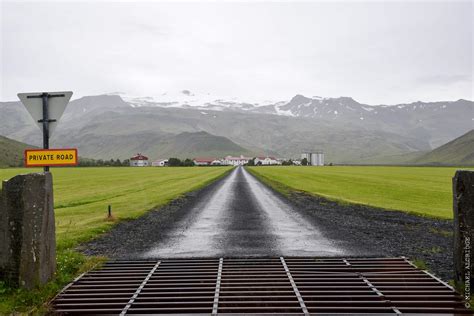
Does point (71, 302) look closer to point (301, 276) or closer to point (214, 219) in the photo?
point (301, 276)

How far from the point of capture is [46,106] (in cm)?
998

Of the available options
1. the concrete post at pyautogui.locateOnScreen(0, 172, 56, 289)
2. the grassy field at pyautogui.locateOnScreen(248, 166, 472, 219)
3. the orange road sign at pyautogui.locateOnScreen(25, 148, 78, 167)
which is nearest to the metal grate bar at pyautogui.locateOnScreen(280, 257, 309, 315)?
the concrete post at pyautogui.locateOnScreen(0, 172, 56, 289)

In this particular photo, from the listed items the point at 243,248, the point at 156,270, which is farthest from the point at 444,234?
the point at 156,270

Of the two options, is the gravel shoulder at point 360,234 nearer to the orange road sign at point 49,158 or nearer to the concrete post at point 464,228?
the concrete post at point 464,228

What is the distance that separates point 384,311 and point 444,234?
33.3 ft

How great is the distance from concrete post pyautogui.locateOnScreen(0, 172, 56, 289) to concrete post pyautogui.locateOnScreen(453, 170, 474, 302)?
326 inches

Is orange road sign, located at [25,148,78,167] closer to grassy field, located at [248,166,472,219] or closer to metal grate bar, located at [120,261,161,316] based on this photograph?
metal grate bar, located at [120,261,161,316]

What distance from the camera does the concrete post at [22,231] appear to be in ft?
27.1

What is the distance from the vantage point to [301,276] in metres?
9.32

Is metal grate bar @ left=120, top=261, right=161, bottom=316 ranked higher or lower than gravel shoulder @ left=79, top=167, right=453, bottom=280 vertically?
higher

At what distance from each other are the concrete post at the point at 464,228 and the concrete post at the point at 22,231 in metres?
8.29

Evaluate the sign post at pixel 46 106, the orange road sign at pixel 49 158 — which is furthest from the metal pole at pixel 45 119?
the orange road sign at pixel 49 158

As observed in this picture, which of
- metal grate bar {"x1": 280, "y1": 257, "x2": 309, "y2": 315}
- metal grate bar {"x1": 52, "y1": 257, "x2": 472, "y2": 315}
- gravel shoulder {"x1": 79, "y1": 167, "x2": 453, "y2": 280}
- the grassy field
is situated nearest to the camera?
metal grate bar {"x1": 280, "y1": 257, "x2": 309, "y2": 315}

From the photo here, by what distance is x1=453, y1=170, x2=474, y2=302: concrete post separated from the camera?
8.13 metres
